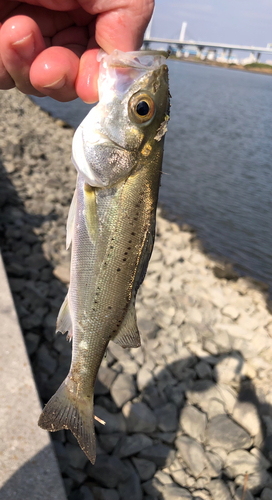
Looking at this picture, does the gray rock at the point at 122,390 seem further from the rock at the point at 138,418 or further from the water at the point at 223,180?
the water at the point at 223,180

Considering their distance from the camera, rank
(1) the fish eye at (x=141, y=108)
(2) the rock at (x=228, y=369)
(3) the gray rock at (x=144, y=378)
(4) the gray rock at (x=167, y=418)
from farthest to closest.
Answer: (2) the rock at (x=228, y=369), (3) the gray rock at (x=144, y=378), (4) the gray rock at (x=167, y=418), (1) the fish eye at (x=141, y=108)

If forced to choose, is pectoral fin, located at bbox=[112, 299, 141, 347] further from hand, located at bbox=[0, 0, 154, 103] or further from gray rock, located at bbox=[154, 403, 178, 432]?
gray rock, located at bbox=[154, 403, 178, 432]

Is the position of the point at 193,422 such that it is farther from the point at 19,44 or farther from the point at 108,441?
the point at 19,44

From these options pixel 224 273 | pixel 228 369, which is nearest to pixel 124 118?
pixel 228 369

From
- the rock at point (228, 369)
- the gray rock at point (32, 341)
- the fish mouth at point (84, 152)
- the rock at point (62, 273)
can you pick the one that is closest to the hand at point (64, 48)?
the fish mouth at point (84, 152)

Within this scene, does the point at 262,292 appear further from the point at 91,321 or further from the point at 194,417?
the point at 91,321
